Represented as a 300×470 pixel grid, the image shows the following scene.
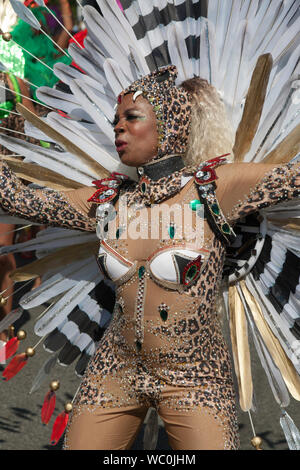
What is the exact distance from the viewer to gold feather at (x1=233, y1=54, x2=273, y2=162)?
2332 mm

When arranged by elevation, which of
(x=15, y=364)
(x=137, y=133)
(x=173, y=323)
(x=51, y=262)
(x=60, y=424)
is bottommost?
Result: (x=60, y=424)

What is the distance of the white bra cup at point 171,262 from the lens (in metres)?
2.27

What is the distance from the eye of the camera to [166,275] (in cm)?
229

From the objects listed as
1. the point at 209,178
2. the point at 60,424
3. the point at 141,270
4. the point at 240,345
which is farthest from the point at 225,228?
the point at 60,424

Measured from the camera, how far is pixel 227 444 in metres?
2.19

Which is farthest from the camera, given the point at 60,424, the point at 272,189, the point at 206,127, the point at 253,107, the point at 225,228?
the point at 60,424

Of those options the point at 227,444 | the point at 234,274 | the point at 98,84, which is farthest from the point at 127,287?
the point at 98,84

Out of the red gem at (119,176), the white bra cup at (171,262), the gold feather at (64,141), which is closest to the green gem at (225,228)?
the white bra cup at (171,262)

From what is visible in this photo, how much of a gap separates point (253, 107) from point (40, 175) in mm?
995

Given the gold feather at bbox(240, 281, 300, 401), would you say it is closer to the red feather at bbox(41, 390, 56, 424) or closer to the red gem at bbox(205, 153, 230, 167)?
the red gem at bbox(205, 153, 230, 167)

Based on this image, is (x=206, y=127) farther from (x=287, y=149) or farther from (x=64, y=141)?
(x=64, y=141)

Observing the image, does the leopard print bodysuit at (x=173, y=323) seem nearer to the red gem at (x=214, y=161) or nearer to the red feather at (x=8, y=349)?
the red gem at (x=214, y=161)

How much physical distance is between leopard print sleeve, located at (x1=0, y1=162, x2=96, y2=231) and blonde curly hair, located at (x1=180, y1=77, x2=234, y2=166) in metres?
0.49

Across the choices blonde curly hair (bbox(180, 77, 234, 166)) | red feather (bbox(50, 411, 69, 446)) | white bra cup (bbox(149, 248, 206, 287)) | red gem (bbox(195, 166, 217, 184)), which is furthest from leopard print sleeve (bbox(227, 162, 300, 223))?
red feather (bbox(50, 411, 69, 446))
